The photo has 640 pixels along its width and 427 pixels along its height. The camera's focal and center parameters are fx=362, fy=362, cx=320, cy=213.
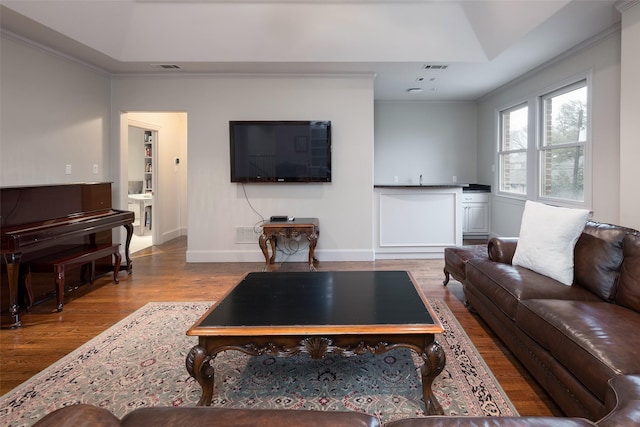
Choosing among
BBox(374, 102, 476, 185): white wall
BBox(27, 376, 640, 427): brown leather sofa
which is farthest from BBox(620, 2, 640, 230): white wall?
BBox(374, 102, 476, 185): white wall

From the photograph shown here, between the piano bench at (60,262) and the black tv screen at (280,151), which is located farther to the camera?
the black tv screen at (280,151)

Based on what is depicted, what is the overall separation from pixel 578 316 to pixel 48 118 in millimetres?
4881

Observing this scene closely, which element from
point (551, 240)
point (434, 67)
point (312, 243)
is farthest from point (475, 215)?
point (551, 240)

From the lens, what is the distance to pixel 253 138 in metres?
4.84

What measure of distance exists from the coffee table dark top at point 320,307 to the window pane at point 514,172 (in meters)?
3.74

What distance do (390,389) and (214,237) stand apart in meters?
3.63

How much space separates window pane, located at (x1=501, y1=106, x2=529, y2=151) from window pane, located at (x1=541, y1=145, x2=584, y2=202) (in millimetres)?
715

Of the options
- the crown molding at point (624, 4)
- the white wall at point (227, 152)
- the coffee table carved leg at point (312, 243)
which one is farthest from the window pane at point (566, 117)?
the coffee table carved leg at point (312, 243)

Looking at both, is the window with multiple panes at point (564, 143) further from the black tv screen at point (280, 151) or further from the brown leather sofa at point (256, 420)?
the brown leather sofa at point (256, 420)

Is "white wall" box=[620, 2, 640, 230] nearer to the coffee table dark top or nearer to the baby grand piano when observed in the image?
the coffee table dark top

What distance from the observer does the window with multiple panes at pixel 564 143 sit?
4.05m

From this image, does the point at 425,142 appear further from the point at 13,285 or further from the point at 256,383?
the point at 13,285

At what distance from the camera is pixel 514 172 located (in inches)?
224

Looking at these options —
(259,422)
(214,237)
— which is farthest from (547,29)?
(214,237)
